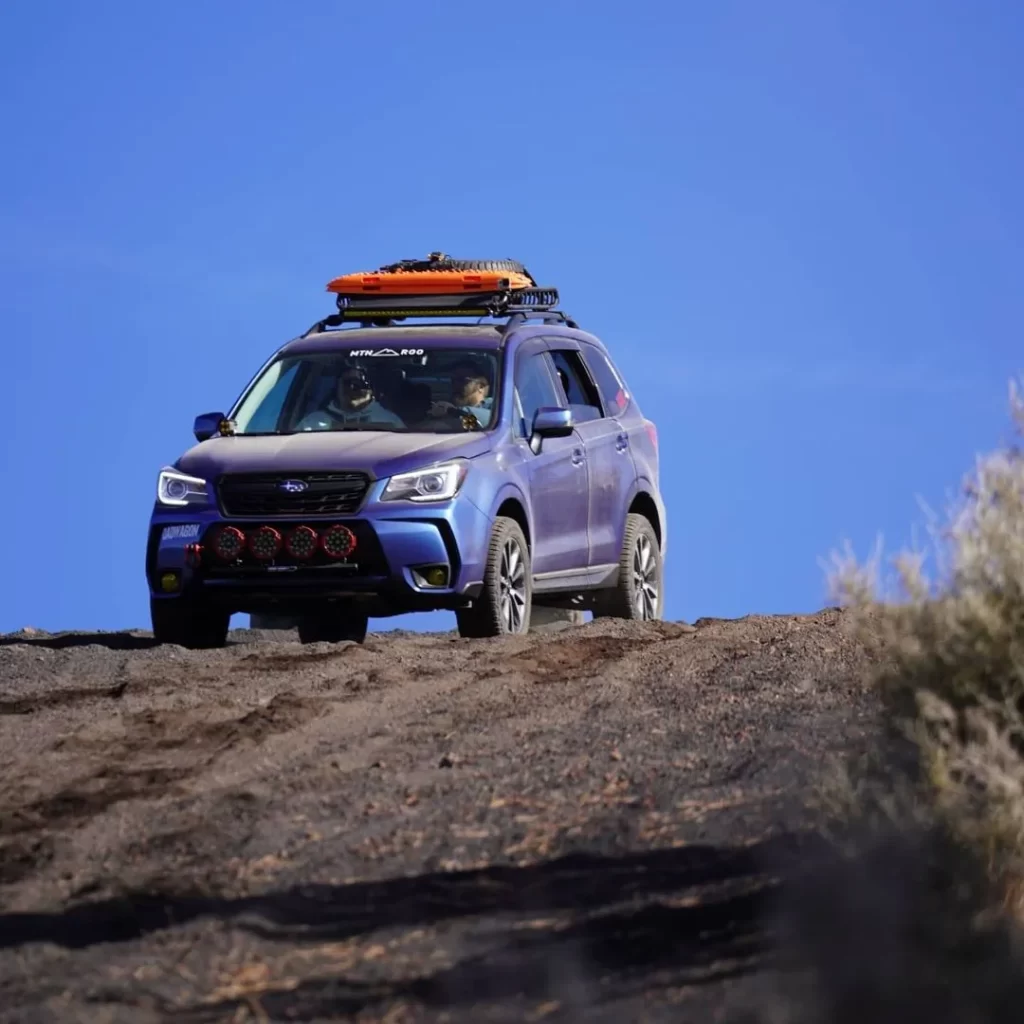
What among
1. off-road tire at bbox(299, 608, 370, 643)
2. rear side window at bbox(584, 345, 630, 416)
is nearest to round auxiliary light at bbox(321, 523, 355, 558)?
off-road tire at bbox(299, 608, 370, 643)

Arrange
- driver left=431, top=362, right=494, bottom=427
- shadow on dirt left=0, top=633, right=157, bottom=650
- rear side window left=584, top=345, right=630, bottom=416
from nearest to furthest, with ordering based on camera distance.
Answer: driver left=431, top=362, right=494, bottom=427 → shadow on dirt left=0, top=633, right=157, bottom=650 → rear side window left=584, top=345, right=630, bottom=416

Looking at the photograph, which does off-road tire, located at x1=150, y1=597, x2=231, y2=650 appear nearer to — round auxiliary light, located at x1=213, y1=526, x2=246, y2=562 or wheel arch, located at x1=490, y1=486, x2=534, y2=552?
round auxiliary light, located at x1=213, y1=526, x2=246, y2=562

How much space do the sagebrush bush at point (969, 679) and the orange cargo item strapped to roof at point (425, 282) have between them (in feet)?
28.0

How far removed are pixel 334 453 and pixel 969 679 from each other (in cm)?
737

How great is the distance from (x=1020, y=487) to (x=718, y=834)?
1.67 meters

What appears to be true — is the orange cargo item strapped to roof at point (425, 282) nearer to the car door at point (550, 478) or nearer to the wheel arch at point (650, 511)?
the car door at point (550, 478)

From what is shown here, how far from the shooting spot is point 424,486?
13.6 metres

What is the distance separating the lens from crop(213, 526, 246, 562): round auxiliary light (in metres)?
13.8

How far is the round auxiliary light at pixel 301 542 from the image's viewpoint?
44.8 feet

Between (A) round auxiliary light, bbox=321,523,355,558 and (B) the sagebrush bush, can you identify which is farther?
(A) round auxiliary light, bbox=321,523,355,558

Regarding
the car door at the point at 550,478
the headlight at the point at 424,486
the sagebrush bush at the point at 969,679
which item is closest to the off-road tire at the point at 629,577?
the car door at the point at 550,478

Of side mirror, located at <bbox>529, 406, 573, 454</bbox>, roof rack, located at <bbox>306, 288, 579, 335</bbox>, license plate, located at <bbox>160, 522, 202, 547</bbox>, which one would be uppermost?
roof rack, located at <bbox>306, 288, 579, 335</bbox>

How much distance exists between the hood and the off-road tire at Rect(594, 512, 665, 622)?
91.4 inches

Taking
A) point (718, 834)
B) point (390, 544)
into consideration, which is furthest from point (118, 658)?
point (718, 834)
